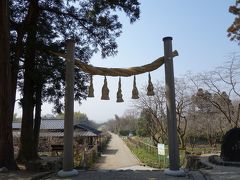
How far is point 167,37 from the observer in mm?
7793

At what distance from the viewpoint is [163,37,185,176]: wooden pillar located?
7.18 m

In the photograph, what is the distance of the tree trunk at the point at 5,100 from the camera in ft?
29.7

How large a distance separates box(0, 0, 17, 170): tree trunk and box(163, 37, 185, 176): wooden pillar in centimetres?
472

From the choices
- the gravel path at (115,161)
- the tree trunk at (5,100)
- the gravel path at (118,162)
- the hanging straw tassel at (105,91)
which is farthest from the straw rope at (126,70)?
the gravel path at (115,161)

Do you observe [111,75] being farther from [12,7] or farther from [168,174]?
[12,7]

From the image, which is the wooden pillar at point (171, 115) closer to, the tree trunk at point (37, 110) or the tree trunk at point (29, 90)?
the tree trunk at point (29, 90)

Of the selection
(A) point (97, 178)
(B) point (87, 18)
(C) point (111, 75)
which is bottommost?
(A) point (97, 178)

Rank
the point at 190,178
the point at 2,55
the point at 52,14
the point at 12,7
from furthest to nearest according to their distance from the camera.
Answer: the point at 52,14, the point at 12,7, the point at 2,55, the point at 190,178

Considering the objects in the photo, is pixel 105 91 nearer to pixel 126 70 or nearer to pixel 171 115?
pixel 126 70

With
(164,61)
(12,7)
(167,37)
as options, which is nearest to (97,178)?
(164,61)

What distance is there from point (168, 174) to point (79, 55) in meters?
8.30

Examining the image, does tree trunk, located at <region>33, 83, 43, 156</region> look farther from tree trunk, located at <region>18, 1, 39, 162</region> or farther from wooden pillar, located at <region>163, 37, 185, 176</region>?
wooden pillar, located at <region>163, 37, 185, 176</region>

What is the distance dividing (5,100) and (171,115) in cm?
495

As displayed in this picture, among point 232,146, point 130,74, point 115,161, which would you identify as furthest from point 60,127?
point 130,74
